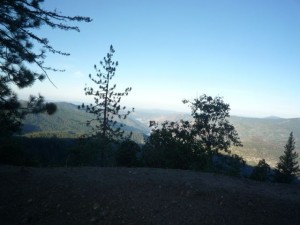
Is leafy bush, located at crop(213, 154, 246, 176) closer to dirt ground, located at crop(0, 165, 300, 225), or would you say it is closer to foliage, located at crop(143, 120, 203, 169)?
foliage, located at crop(143, 120, 203, 169)

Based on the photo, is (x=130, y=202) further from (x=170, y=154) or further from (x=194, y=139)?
(x=194, y=139)

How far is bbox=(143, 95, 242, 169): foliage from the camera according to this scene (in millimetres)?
17672

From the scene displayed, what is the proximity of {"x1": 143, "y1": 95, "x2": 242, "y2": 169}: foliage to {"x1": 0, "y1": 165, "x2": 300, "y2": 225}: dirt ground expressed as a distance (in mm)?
8397

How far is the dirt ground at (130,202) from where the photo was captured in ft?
19.1

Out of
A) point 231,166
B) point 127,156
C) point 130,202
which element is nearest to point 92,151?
point 127,156

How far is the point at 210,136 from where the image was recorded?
28.5 m

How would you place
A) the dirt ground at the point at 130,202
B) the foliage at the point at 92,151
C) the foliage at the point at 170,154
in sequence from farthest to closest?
the foliage at the point at 92,151 → the foliage at the point at 170,154 → the dirt ground at the point at 130,202

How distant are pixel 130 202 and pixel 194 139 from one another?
2041cm

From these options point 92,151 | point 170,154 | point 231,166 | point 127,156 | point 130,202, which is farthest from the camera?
point 92,151

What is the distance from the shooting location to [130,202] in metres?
6.55

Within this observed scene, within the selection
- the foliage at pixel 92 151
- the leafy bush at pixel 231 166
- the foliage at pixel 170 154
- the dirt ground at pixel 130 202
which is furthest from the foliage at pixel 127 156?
the foliage at pixel 92 151

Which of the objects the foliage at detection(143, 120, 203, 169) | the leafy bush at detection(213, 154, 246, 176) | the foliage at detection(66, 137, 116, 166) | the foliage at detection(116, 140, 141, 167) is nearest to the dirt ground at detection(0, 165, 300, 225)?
the foliage at detection(116, 140, 141, 167)

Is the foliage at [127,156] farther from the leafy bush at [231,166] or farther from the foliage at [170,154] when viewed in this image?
the leafy bush at [231,166]

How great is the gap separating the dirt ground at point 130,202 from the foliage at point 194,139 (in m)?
8.40
